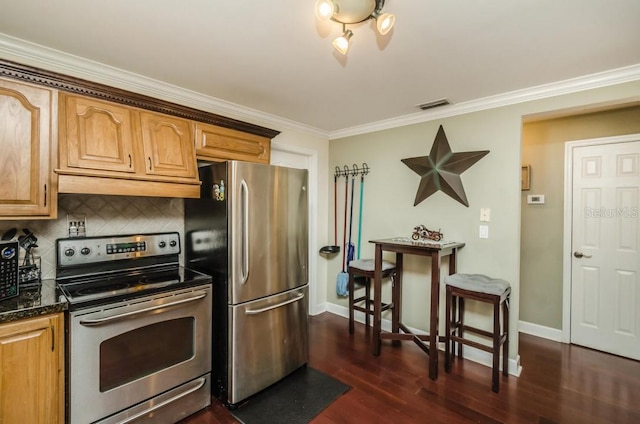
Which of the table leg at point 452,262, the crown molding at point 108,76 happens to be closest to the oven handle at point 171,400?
the crown molding at point 108,76

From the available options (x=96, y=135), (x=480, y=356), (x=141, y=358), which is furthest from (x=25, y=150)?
(x=480, y=356)

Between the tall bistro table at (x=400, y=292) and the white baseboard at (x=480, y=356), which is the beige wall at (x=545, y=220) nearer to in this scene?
the white baseboard at (x=480, y=356)

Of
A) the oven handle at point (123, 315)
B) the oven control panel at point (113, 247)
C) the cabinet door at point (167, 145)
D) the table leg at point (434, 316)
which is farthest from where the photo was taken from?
the table leg at point (434, 316)

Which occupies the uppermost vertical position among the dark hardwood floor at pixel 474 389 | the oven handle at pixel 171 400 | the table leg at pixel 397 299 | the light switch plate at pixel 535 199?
the light switch plate at pixel 535 199

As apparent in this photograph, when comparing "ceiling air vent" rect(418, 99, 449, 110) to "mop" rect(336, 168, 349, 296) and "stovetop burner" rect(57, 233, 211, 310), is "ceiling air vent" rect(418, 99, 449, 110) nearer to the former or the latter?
"mop" rect(336, 168, 349, 296)

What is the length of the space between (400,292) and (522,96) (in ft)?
7.14

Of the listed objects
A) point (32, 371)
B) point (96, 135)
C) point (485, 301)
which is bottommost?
point (32, 371)

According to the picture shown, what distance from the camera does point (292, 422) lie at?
1948mm

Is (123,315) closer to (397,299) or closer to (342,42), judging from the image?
(342,42)

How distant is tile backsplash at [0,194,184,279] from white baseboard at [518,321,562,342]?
3813 mm

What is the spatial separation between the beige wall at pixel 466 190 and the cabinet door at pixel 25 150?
2.88 m

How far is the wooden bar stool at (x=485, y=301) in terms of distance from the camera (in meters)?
2.27

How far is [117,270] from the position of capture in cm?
213

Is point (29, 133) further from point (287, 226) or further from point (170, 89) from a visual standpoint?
point (287, 226)
